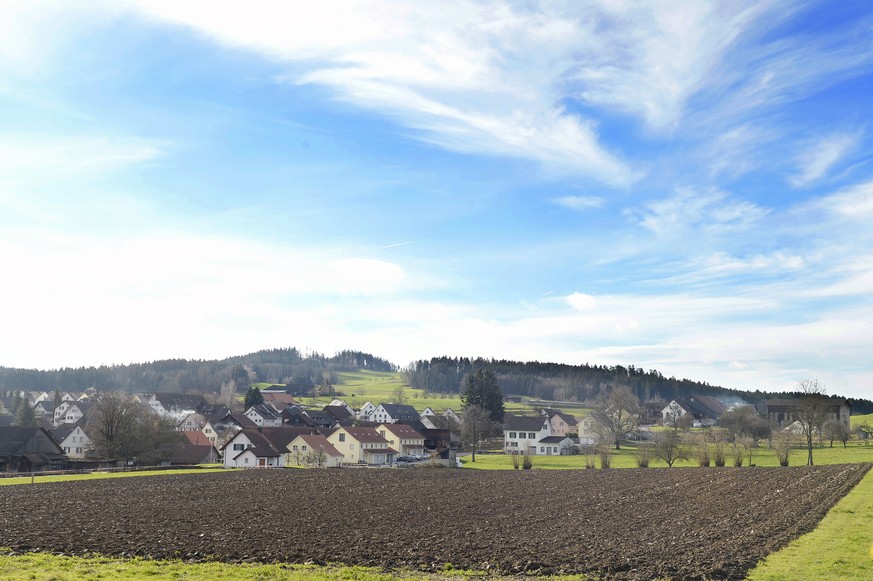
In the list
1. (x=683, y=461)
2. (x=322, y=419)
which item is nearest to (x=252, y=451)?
(x=683, y=461)

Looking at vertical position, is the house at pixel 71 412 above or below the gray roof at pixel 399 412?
below

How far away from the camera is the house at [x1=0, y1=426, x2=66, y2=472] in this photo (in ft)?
241

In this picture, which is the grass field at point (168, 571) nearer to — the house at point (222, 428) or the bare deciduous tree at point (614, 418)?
the bare deciduous tree at point (614, 418)

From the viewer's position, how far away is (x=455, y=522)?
28812mm

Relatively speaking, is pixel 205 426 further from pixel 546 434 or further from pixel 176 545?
pixel 176 545

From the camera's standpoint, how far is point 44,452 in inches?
3071

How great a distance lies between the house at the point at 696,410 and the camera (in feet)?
504

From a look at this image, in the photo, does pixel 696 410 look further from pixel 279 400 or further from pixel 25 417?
pixel 25 417

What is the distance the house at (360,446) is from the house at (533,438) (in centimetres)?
2213

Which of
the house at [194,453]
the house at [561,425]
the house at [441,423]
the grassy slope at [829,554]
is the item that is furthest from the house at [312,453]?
the grassy slope at [829,554]

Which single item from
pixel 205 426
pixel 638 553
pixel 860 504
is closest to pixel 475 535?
pixel 638 553

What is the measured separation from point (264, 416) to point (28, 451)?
7033cm

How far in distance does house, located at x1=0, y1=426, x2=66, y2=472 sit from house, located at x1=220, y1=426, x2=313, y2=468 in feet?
55.6

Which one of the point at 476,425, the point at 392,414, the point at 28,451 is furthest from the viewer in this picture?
the point at 392,414
